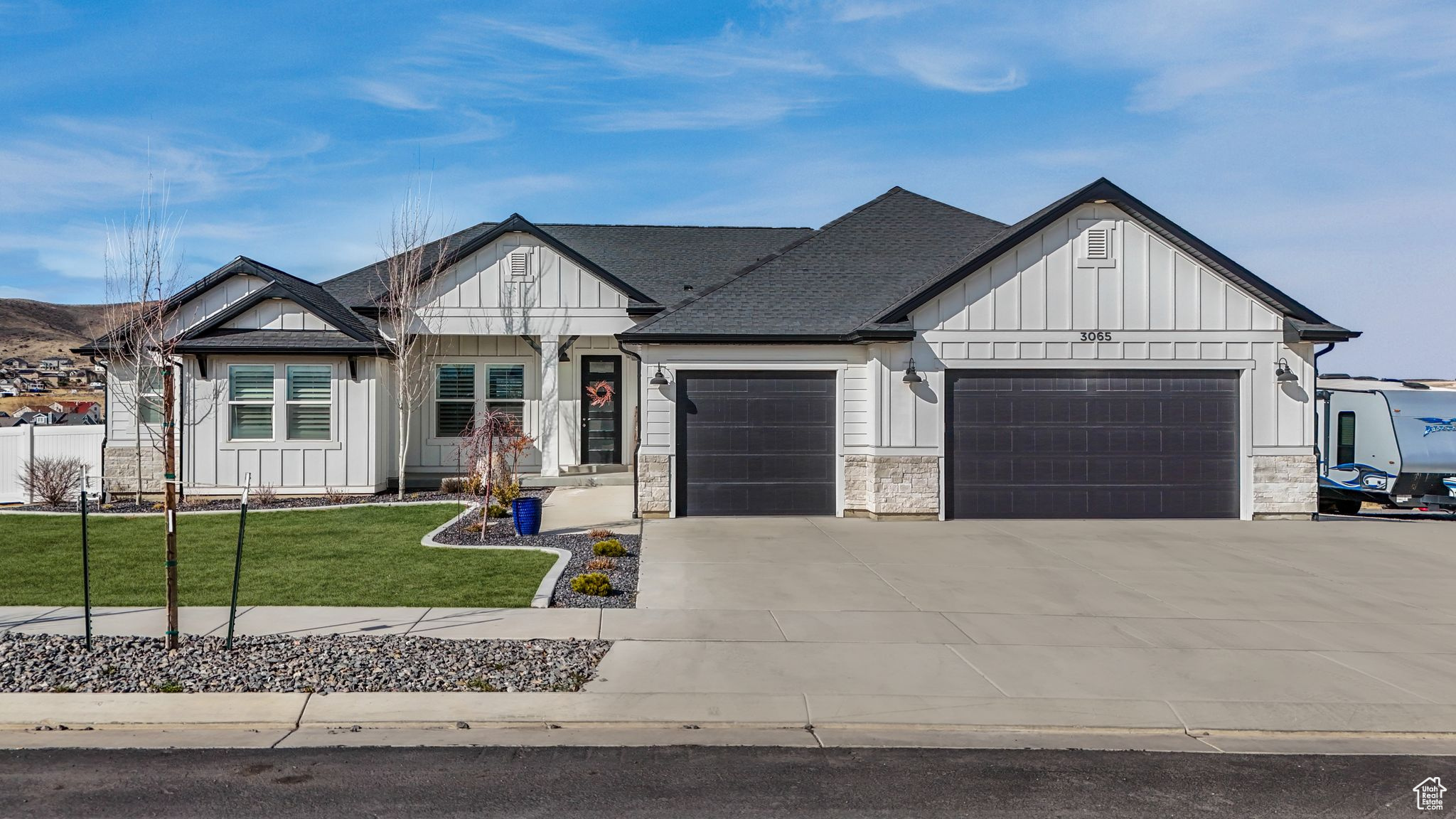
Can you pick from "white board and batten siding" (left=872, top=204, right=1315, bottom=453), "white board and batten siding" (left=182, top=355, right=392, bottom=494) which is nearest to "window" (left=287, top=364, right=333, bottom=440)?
"white board and batten siding" (left=182, top=355, right=392, bottom=494)

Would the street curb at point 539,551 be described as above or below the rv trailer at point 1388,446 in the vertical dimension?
below

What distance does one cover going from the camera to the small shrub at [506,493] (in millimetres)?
14516

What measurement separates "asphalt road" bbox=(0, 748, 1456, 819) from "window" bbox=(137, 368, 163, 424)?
14.6m

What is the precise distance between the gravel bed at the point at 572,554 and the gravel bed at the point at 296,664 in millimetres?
1562

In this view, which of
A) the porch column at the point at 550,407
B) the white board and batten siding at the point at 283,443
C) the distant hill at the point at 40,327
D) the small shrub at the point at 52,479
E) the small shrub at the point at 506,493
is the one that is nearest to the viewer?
the small shrub at the point at 506,493

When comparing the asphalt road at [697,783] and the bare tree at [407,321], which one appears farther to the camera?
the bare tree at [407,321]

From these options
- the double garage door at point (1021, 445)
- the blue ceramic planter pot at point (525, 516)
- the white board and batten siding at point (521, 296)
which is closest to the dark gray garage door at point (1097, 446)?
the double garage door at point (1021, 445)

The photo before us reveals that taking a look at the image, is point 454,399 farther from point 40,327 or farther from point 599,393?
point 40,327

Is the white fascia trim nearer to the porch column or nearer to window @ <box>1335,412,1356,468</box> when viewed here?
window @ <box>1335,412,1356,468</box>

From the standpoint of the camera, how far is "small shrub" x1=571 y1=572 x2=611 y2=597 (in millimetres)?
9500

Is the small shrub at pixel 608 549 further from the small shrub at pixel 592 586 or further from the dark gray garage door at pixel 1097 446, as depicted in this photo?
the dark gray garage door at pixel 1097 446

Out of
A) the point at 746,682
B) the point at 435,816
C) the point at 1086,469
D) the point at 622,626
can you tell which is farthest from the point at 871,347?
the point at 435,816

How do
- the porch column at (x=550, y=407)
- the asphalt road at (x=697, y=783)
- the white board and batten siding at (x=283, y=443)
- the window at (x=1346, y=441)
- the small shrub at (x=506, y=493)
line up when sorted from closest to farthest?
the asphalt road at (x=697, y=783) < the small shrub at (x=506, y=493) < the white board and batten siding at (x=283, y=443) < the porch column at (x=550, y=407) < the window at (x=1346, y=441)

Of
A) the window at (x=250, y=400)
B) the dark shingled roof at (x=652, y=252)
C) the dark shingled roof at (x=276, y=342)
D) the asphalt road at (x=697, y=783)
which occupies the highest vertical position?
the dark shingled roof at (x=652, y=252)
